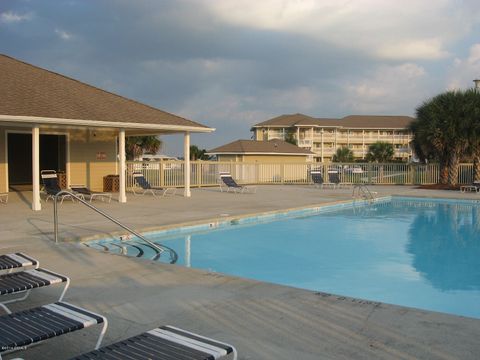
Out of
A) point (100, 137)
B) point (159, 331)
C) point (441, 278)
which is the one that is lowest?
point (441, 278)

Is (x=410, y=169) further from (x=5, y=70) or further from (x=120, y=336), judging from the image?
(x=120, y=336)

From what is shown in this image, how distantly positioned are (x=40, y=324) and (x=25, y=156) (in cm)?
1949

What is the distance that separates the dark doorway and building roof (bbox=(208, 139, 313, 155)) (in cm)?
2162

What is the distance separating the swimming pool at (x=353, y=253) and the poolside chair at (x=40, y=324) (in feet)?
15.9

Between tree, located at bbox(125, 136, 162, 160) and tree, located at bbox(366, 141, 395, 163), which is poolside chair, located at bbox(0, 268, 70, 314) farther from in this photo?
tree, located at bbox(366, 141, 395, 163)

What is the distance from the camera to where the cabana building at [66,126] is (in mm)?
13992

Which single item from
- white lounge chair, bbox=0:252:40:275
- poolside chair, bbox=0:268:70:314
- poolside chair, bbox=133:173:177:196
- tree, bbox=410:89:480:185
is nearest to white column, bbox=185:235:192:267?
white lounge chair, bbox=0:252:40:275

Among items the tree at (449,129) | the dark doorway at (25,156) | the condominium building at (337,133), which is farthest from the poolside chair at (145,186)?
the condominium building at (337,133)

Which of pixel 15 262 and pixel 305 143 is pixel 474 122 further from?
pixel 305 143

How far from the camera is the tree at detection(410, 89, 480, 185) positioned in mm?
23750

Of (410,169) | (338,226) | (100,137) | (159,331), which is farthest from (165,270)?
(410,169)

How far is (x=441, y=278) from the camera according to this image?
8.61 m

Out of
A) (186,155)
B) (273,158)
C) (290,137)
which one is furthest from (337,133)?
(186,155)

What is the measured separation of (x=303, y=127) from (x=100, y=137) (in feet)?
161
